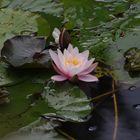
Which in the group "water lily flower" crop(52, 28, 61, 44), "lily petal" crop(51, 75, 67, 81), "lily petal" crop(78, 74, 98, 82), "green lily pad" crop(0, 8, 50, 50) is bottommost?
"lily petal" crop(78, 74, 98, 82)

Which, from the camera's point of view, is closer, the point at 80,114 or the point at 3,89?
the point at 80,114

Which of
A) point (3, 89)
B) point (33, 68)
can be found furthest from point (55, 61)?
point (3, 89)

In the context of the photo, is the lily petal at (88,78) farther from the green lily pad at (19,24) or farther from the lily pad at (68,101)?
the green lily pad at (19,24)

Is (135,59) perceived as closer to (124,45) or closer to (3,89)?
(124,45)

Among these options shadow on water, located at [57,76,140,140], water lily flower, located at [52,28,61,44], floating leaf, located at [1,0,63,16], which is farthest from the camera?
floating leaf, located at [1,0,63,16]

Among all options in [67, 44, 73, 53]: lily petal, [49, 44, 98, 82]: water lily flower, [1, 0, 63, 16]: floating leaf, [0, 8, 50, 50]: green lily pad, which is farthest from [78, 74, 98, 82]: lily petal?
[1, 0, 63, 16]: floating leaf

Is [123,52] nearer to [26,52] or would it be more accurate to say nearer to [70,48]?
[70,48]

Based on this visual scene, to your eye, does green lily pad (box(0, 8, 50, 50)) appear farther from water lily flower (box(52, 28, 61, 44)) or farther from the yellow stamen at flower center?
the yellow stamen at flower center
